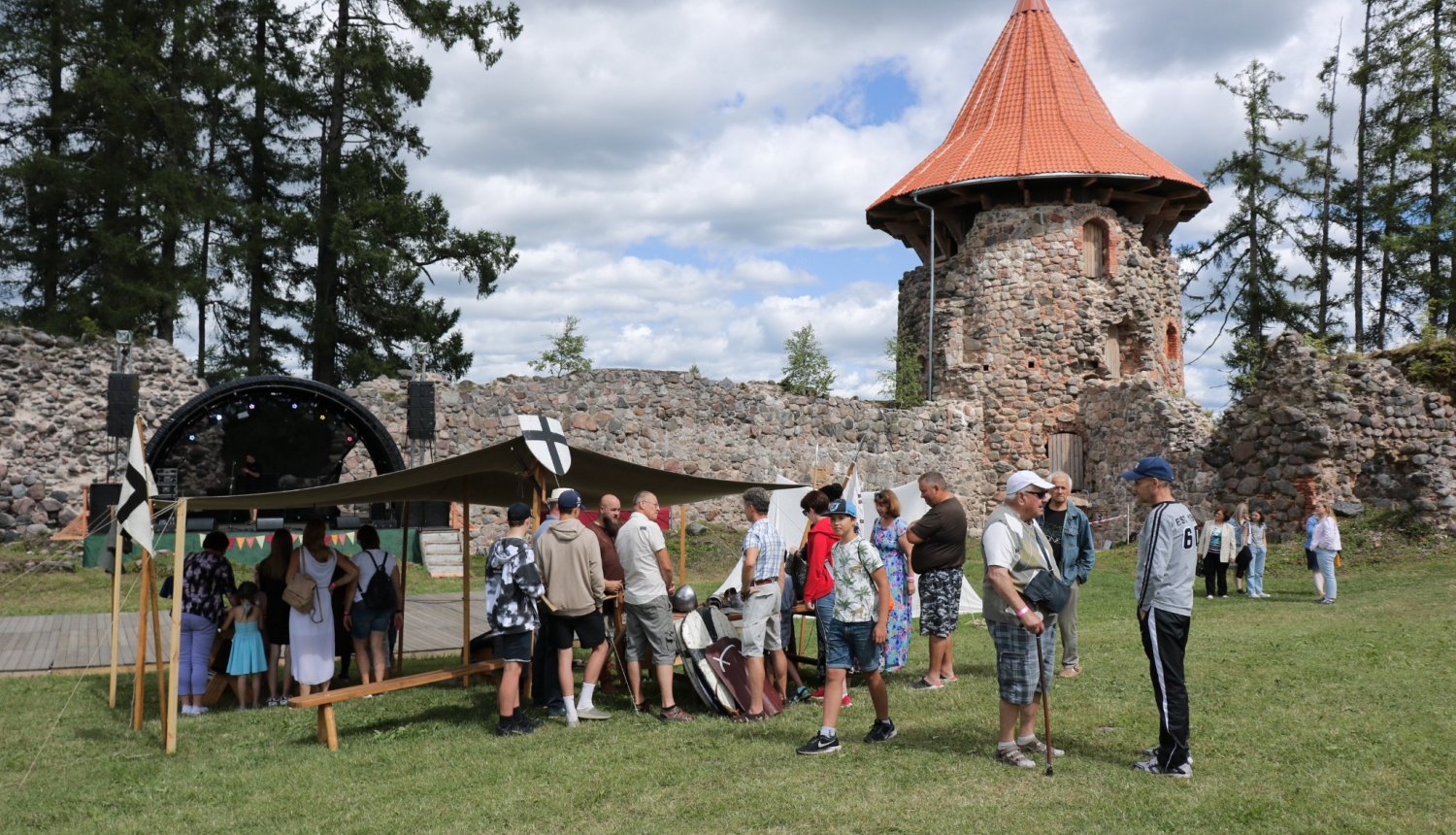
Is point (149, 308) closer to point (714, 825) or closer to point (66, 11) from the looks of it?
point (66, 11)

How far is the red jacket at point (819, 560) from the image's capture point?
7324 mm

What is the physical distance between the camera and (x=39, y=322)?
77.0 feet

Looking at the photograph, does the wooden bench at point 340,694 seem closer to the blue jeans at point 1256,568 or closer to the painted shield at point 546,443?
the painted shield at point 546,443

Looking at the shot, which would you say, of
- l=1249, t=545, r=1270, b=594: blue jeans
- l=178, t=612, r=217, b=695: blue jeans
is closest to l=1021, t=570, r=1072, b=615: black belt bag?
l=178, t=612, r=217, b=695: blue jeans

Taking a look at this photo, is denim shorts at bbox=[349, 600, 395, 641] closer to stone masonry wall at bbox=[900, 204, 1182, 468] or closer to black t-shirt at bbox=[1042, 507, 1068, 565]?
black t-shirt at bbox=[1042, 507, 1068, 565]

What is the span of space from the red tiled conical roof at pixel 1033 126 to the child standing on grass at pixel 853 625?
1887 centimetres

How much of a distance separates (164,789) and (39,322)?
69.8ft

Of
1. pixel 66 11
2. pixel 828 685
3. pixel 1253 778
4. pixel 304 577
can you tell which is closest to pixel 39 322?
pixel 66 11

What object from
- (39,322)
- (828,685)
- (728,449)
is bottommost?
(828,685)

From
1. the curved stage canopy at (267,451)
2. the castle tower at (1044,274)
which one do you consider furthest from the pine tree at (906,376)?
the curved stage canopy at (267,451)

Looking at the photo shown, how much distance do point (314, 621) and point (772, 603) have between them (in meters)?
3.48

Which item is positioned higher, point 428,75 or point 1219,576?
point 428,75

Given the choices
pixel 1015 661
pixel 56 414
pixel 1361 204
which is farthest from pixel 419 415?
pixel 1361 204

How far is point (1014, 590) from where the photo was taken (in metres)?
5.73
